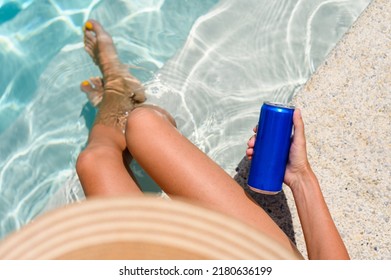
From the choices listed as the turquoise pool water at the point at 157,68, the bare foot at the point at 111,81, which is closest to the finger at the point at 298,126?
the turquoise pool water at the point at 157,68

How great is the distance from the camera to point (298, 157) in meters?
2.05

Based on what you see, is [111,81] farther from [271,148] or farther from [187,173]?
[271,148]

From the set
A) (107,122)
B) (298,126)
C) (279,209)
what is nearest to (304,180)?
(298,126)

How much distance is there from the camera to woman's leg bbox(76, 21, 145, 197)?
215 centimetres

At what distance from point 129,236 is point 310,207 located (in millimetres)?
894

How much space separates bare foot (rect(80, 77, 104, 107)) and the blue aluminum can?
4.45 ft

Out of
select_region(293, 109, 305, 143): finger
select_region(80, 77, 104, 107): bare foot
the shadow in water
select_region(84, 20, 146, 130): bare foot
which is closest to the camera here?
select_region(293, 109, 305, 143): finger

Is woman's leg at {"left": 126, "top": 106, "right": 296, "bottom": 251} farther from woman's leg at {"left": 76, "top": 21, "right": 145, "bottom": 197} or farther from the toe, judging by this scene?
the toe

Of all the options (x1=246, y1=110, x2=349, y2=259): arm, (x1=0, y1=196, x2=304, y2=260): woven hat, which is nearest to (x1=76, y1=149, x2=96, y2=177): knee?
(x1=246, y1=110, x2=349, y2=259): arm

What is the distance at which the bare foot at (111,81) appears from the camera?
287cm

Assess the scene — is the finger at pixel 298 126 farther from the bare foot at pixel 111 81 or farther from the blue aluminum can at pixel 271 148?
the bare foot at pixel 111 81
